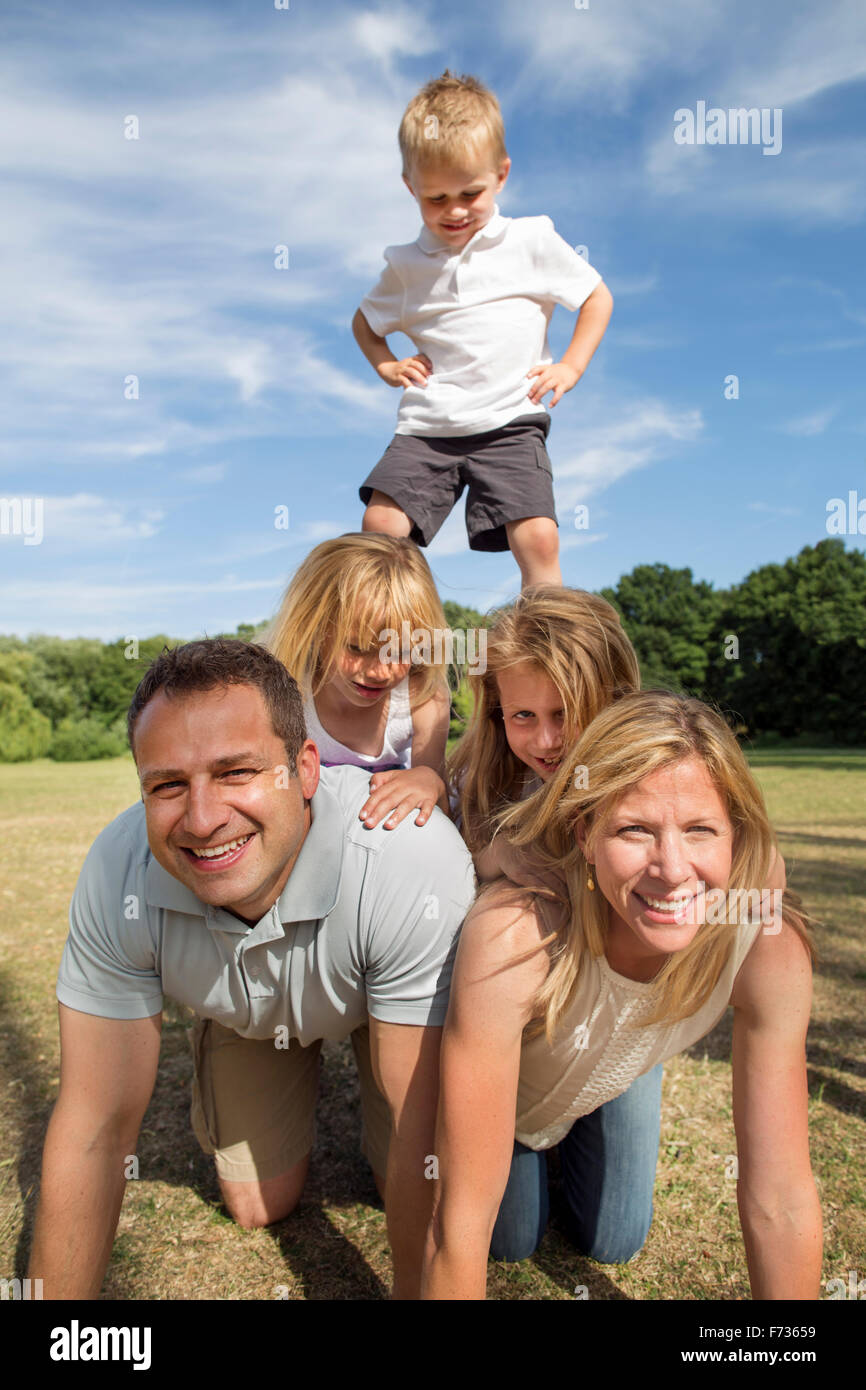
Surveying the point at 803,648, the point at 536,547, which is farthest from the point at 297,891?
the point at 803,648

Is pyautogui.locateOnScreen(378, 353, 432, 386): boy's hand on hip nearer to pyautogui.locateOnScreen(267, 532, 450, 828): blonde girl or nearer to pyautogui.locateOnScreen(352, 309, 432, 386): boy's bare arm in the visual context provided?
pyautogui.locateOnScreen(352, 309, 432, 386): boy's bare arm

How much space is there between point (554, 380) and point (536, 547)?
75 cm

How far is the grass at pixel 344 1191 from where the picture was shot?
3.13m

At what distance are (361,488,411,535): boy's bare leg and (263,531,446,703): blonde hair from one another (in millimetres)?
563

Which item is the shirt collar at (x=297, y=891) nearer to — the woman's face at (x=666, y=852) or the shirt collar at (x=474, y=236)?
the woman's face at (x=666, y=852)

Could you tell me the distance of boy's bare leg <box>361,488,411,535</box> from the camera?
4270 mm

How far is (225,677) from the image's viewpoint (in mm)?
2537

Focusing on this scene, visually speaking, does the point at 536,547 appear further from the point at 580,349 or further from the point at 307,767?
the point at 307,767

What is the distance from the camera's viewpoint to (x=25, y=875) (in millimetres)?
9328

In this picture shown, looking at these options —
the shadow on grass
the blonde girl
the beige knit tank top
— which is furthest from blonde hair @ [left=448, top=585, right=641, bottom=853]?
the shadow on grass

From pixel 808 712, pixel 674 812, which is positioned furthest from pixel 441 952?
pixel 808 712

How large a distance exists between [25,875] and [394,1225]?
7.87 m
